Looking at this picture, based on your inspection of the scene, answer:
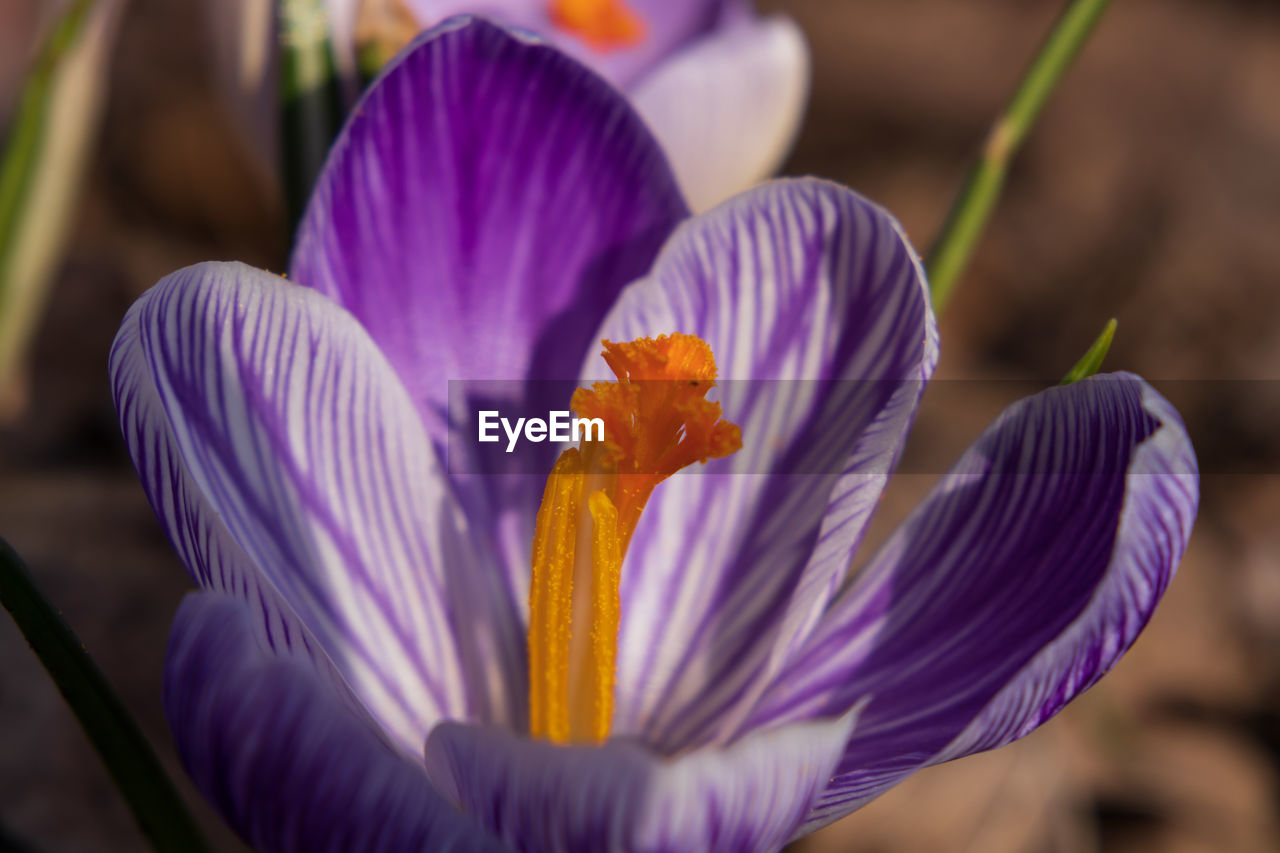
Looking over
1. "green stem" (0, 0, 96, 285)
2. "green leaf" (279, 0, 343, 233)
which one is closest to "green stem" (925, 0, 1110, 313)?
"green leaf" (279, 0, 343, 233)

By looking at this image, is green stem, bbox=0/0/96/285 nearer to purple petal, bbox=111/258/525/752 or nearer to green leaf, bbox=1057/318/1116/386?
purple petal, bbox=111/258/525/752

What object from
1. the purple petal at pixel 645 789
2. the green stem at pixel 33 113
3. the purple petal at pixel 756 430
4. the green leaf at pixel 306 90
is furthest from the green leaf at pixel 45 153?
the purple petal at pixel 645 789

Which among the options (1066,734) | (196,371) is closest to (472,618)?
(196,371)

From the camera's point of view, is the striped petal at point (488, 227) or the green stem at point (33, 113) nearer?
the striped petal at point (488, 227)

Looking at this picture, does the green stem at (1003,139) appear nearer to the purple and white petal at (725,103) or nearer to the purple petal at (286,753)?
the purple and white petal at (725,103)

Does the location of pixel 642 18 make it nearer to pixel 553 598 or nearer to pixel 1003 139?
pixel 1003 139

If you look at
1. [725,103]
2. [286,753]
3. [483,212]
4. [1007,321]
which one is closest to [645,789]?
[286,753]

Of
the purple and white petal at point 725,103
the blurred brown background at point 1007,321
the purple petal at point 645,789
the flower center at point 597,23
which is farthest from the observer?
the blurred brown background at point 1007,321
